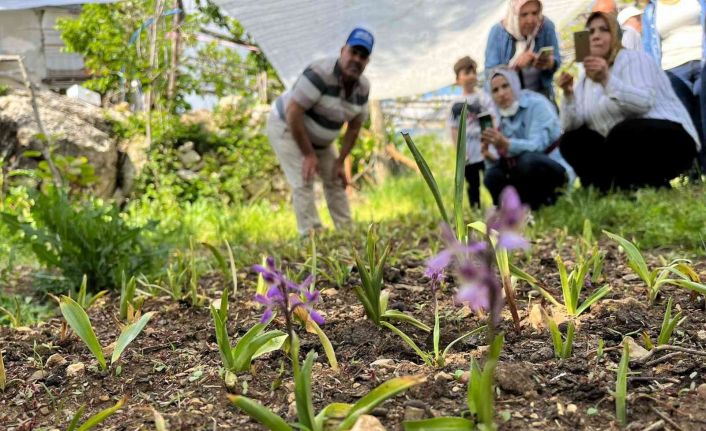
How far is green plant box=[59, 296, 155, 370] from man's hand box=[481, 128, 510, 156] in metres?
2.79

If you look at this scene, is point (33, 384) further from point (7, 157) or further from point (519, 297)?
point (7, 157)

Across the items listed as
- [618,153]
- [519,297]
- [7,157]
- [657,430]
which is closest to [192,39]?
[7,157]

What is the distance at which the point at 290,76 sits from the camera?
17.2 feet

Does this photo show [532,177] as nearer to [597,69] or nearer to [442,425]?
[597,69]

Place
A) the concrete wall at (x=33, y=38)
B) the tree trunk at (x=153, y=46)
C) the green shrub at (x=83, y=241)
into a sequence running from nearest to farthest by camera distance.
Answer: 1. the green shrub at (x=83, y=241)
2. the tree trunk at (x=153, y=46)
3. the concrete wall at (x=33, y=38)

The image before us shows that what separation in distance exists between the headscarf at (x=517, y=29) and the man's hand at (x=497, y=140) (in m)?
0.58

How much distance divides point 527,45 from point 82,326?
350 cm

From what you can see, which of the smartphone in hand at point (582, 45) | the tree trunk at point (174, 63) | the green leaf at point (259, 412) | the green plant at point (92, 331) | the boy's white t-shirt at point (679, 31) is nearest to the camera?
the green leaf at point (259, 412)

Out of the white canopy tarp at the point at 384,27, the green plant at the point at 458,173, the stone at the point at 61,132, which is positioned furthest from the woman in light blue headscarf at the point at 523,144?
the stone at the point at 61,132

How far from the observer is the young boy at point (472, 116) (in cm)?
425

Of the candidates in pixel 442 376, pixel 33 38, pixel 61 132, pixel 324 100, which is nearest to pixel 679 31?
pixel 324 100

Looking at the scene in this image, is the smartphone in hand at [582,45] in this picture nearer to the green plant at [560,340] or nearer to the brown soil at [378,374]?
the brown soil at [378,374]

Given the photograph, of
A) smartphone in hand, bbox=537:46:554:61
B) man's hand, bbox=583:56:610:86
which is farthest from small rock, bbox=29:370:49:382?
smartphone in hand, bbox=537:46:554:61

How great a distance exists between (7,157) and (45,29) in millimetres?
6167
